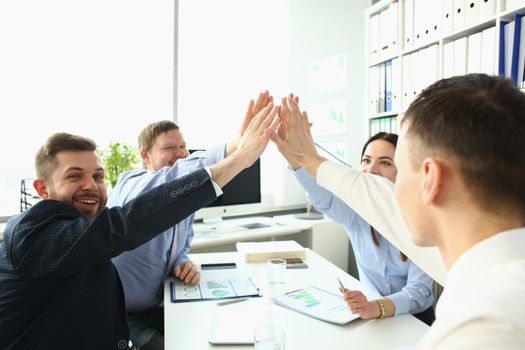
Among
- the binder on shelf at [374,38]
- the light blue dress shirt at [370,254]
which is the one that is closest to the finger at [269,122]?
the light blue dress shirt at [370,254]

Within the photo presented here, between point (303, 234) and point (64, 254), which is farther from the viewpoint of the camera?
point (303, 234)

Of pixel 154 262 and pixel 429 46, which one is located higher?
pixel 429 46

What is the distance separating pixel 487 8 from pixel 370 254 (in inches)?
58.5

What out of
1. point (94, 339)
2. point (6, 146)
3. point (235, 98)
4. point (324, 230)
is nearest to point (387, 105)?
point (324, 230)

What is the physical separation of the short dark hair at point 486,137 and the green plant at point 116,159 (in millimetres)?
2692

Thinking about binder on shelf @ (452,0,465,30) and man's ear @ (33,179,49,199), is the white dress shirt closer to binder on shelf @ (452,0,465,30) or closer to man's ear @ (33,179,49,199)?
man's ear @ (33,179,49,199)

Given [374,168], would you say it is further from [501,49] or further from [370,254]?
[501,49]

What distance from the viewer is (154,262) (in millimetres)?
1849

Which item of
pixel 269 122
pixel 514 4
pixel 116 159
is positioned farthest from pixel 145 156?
pixel 514 4

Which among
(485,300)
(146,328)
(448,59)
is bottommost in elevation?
(146,328)

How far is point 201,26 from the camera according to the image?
369 centimetres

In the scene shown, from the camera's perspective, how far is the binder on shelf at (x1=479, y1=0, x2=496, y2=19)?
2.21 meters

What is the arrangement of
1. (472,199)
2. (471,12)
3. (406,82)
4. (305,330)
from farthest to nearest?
(406,82) → (471,12) → (305,330) → (472,199)

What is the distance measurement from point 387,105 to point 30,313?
2.58m
